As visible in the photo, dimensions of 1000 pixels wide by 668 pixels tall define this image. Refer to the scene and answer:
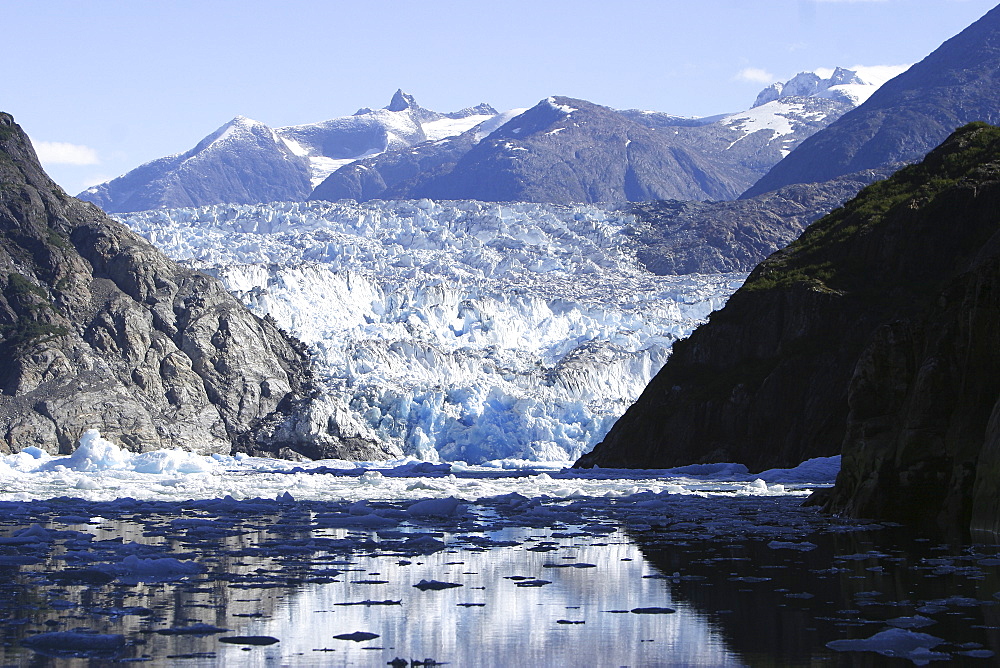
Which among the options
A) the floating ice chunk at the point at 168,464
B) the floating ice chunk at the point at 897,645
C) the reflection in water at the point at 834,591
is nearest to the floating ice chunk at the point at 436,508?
the reflection in water at the point at 834,591

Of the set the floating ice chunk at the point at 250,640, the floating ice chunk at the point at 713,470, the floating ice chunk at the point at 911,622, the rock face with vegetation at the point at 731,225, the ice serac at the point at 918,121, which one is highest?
the ice serac at the point at 918,121

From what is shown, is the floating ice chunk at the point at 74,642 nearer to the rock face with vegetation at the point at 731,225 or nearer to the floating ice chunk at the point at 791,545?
the floating ice chunk at the point at 791,545

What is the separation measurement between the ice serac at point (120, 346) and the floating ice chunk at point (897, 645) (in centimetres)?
6245

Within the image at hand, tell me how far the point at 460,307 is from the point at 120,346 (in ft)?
104

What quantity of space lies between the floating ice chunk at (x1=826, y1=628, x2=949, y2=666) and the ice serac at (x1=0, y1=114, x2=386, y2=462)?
62447 mm

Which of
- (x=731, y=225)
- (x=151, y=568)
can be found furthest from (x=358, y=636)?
(x=731, y=225)

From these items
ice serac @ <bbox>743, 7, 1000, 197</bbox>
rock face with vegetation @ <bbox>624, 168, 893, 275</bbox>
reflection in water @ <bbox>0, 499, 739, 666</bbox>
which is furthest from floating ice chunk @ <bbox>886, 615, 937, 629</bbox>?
ice serac @ <bbox>743, 7, 1000, 197</bbox>

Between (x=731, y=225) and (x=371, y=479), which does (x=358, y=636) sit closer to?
(x=371, y=479)

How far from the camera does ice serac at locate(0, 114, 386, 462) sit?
6981 centimetres

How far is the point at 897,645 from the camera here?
1109 centimetres

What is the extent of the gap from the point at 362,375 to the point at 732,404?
37158 millimetres

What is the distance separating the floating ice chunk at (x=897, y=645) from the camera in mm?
10820

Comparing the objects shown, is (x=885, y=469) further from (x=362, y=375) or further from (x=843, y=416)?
(x=362, y=375)

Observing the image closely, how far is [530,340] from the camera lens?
320ft
